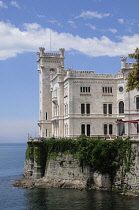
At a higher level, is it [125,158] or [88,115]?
[88,115]

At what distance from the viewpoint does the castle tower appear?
88.1 m

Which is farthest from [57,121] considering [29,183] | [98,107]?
[29,183]

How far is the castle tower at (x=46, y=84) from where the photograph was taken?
8806 cm

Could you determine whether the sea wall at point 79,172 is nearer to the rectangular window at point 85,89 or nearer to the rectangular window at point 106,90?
the rectangular window at point 85,89

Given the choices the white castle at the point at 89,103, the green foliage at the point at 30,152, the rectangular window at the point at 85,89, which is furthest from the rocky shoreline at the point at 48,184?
the rectangular window at the point at 85,89

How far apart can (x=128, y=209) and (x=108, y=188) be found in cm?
986

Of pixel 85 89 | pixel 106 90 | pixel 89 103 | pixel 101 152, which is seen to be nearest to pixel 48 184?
pixel 101 152

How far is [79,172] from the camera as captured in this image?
59.6 m

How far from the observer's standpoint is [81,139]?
58938mm

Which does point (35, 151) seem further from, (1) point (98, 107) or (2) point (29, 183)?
(1) point (98, 107)

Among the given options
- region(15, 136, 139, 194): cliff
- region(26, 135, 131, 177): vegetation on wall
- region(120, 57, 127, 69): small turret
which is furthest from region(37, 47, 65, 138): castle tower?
region(26, 135, 131, 177): vegetation on wall

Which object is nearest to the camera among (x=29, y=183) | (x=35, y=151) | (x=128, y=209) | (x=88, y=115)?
(x=128, y=209)

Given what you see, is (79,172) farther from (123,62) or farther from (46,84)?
(46,84)

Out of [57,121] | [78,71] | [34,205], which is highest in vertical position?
[78,71]
